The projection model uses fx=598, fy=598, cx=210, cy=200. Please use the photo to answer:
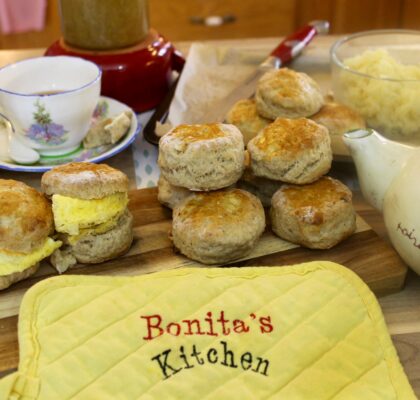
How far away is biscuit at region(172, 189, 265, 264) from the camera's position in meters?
0.81

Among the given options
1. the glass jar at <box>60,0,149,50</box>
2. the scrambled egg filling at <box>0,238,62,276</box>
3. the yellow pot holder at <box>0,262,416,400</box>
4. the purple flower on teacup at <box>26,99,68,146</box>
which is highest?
the glass jar at <box>60,0,149,50</box>

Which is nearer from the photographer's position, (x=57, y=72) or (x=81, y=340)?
(x=81, y=340)

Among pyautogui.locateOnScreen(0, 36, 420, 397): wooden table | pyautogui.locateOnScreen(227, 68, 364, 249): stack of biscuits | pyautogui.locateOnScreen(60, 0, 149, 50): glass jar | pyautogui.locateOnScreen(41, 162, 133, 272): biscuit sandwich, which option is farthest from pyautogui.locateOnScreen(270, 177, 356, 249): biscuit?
pyautogui.locateOnScreen(60, 0, 149, 50): glass jar

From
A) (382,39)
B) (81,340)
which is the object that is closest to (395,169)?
(81,340)

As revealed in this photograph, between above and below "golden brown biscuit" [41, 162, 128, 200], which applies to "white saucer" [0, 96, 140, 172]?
below

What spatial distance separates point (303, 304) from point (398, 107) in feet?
1.61

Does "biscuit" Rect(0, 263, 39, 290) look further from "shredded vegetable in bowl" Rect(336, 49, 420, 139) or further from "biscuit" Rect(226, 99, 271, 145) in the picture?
"shredded vegetable in bowl" Rect(336, 49, 420, 139)

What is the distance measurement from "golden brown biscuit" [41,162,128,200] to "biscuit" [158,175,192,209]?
98 mm

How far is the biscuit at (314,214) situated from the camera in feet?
2.77

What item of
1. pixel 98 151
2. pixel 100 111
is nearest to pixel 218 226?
pixel 98 151

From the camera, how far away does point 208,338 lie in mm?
701

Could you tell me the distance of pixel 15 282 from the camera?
807mm

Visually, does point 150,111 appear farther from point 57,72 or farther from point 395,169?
point 395,169

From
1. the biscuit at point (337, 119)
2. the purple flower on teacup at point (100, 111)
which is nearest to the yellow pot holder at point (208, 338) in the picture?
the biscuit at point (337, 119)
